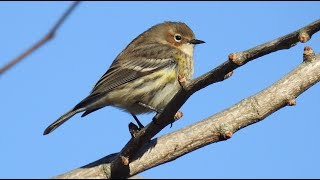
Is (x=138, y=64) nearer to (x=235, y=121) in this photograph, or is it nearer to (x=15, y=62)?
(x=235, y=121)

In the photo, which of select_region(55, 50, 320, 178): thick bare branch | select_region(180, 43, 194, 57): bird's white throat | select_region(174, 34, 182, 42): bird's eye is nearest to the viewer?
select_region(55, 50, 320, 178): thick bare branch

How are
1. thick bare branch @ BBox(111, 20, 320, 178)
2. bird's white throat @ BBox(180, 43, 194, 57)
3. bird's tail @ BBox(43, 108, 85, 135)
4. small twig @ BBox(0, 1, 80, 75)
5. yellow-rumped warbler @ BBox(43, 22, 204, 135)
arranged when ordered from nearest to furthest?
small twig @ BBox(0, 1, 80, 75), thick bare branch @ BBox(111, 20, 320, 178), bird's tail @ BBox(43, 108, 85, 135), yellow-rumped warbler @ BBox(43, 22, 204, 135), bird's white throat @ BBox(180, 43, 194, 57)

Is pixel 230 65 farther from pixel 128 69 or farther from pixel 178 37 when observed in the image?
pixel 178 37

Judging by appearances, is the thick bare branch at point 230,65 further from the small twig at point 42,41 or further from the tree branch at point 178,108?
the small twig at point 42,41

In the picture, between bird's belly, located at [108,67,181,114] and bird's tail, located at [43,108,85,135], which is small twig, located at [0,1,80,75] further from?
bird's belly, located at [108,67,181,114]

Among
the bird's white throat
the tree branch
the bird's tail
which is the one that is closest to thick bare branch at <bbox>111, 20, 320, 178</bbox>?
the tree branch

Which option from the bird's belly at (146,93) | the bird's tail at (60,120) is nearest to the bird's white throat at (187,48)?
the bird's belly at (146,93)
